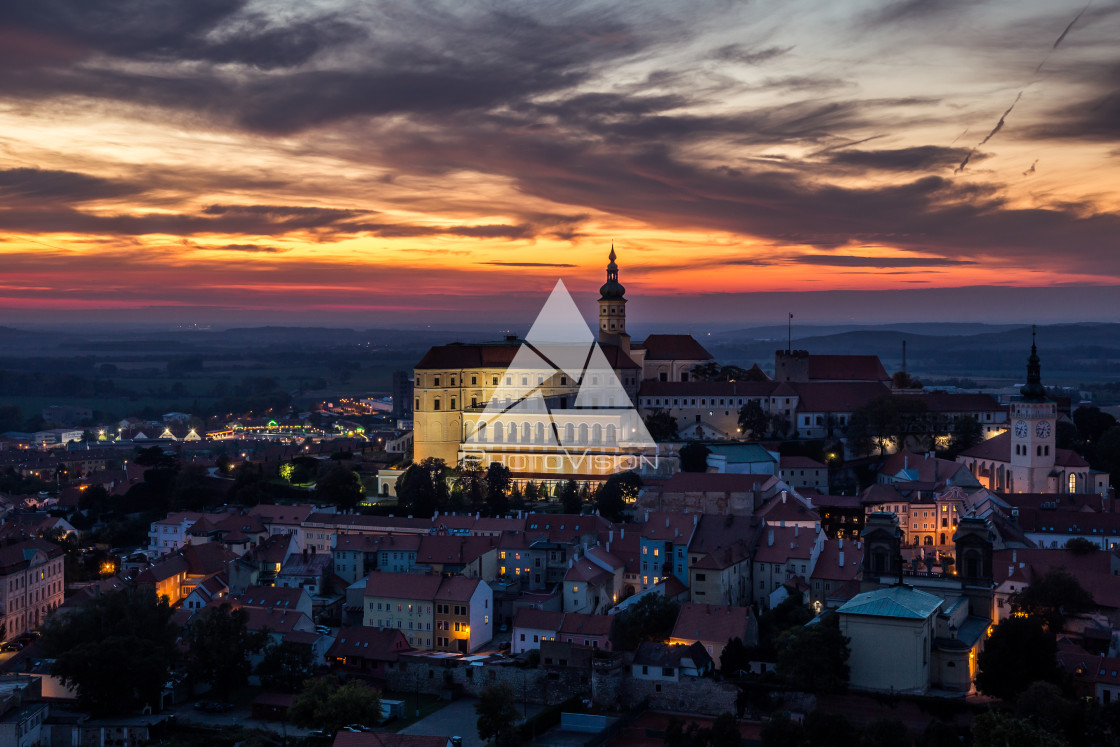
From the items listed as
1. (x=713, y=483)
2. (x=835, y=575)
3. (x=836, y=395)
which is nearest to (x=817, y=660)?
(x=835, y=575)

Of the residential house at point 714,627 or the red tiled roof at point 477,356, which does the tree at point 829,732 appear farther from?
the red tiled roof at point 477,356

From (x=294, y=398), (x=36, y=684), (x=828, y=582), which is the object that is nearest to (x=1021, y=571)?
(x=828, y=582)

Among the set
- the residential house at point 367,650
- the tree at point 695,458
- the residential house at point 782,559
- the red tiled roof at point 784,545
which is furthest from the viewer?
the tree at point 695,458

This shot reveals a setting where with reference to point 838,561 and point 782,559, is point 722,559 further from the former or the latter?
point 838,561

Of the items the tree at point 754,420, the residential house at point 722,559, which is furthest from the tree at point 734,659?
the tree at point 754,420

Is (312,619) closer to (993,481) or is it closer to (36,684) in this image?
(36,684)

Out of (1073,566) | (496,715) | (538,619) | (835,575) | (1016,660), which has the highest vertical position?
(1073,566)

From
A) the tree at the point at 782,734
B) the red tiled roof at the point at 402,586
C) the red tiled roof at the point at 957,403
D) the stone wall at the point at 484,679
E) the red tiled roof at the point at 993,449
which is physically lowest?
the stone wall at the point at 484,679
